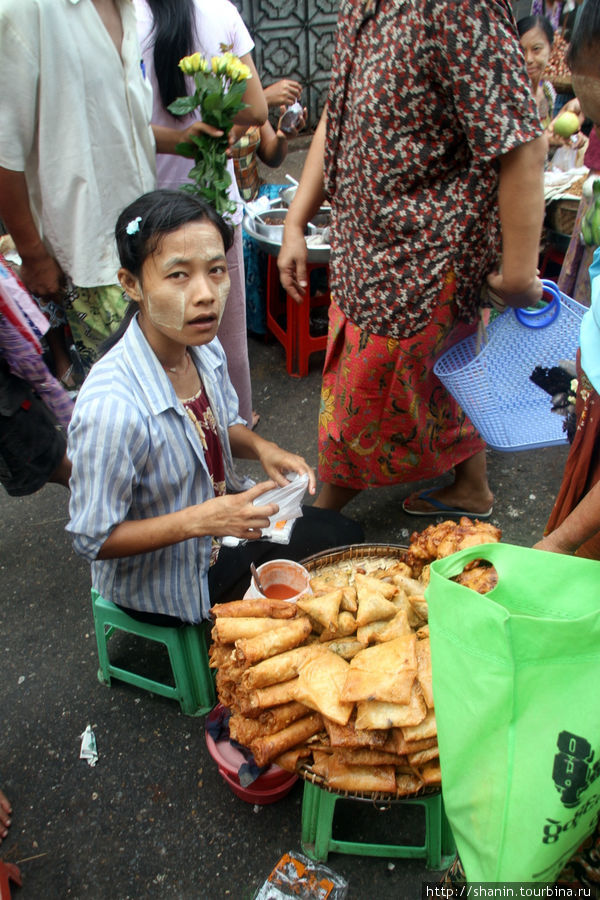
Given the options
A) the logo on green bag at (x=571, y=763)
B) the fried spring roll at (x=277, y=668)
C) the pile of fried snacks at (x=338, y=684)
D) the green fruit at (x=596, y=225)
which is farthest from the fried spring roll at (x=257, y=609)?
the green fruit at (x=596, y=225)

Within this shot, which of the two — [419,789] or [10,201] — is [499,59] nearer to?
[10,201]

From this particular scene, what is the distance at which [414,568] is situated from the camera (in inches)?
80.7

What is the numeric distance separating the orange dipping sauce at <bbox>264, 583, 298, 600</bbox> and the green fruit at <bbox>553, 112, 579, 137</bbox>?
455 cm

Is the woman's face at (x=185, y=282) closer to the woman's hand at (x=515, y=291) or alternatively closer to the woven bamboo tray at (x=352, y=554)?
the woven bamboo tray at (x=352, y=554)

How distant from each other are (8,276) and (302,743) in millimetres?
1862

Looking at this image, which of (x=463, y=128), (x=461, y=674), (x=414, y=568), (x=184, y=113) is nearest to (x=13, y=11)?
(x=184, y=113)

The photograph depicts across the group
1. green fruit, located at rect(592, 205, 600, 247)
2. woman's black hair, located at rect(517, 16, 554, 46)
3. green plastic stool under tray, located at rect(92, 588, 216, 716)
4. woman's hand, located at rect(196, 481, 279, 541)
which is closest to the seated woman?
woman's hand, located at rect(196, 481, 279, 541)

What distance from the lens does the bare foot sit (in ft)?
7.09

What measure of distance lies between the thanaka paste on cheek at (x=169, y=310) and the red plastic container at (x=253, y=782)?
1284mm

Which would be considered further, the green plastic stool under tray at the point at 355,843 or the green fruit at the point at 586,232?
the green fruit at the point at 586,232

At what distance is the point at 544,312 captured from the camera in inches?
98.3

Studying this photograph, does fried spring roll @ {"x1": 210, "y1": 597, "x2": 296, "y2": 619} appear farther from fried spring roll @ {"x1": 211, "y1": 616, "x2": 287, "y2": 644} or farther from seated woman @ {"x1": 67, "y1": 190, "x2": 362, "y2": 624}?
seated woman @ {"x1": 67, "y1": 190, "x2": 362, "y2": 624}

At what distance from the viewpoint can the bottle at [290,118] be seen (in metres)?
4.86

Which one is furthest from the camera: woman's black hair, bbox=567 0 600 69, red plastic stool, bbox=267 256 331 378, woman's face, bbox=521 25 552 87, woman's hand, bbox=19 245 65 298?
woman's face, bbox=521 25 552 87
